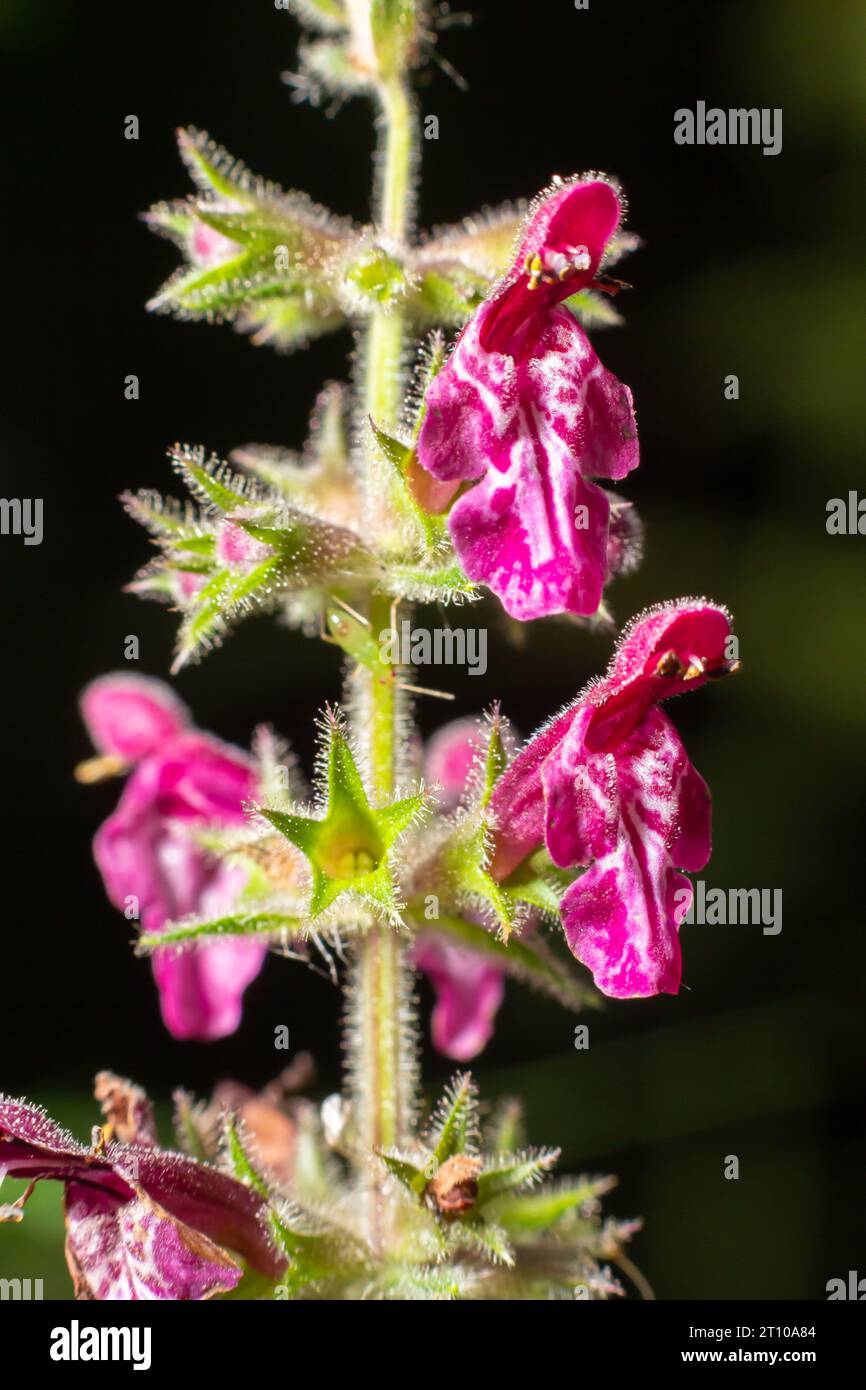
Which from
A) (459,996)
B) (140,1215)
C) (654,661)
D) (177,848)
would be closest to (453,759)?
(459,996)

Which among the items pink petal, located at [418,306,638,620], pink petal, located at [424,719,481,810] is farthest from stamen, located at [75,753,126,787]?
pink petal, located at [418,306,638,620]

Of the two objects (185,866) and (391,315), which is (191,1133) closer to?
(185,866)

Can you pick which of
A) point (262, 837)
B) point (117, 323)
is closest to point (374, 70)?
point (262, 837)

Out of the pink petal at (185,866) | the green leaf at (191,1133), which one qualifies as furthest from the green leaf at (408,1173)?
the pink petal at (185,866)

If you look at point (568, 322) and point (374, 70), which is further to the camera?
point (374, 70)

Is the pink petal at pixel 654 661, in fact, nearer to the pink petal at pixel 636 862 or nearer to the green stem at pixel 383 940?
the pink petal at pixel 636 862

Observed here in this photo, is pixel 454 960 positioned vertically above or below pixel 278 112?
below
